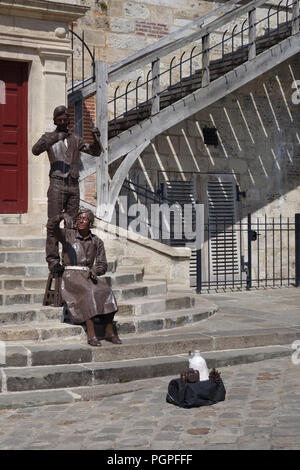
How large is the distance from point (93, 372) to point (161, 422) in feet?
4.51

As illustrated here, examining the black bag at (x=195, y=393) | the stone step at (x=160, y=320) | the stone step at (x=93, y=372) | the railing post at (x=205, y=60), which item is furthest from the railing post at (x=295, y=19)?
the black bag at (x=195, y=393)

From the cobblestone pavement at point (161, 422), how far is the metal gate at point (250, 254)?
7.13 metres

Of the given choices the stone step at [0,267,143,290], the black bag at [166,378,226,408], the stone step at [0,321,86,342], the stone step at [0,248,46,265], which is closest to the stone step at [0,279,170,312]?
the stone step at [0,267,143,290]

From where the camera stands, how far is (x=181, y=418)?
5645mm

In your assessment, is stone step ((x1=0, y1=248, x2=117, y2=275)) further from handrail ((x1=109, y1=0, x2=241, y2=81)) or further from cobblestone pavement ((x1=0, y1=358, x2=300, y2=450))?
handrail ((x1=109, y1=0, x2=241, y2=81))

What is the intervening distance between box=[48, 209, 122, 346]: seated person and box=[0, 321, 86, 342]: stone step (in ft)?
0.69

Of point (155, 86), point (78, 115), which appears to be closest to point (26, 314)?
Result: point (78, 115)

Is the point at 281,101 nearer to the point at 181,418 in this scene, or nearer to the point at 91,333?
the point at 91,333

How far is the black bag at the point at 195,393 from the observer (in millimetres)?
5985

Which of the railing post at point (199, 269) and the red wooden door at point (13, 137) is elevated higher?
the red wooden door at point (13, 137)

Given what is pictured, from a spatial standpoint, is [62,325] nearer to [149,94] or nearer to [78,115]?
[78,115]

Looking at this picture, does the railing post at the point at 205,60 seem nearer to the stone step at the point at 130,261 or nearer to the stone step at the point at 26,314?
the stone step at the point at 130,261

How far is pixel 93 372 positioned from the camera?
22.1 ft

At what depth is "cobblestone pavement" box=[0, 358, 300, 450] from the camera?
16.4 feet
